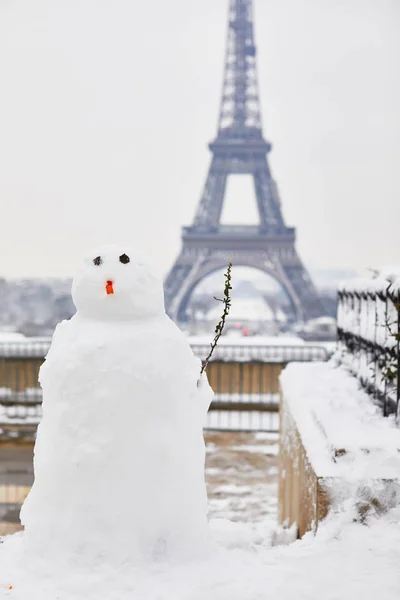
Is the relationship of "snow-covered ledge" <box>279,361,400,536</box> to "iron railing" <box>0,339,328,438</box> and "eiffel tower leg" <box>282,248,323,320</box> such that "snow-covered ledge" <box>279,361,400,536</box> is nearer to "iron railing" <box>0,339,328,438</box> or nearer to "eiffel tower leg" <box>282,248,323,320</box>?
"iron railing" <box>0,339,328,438</box>

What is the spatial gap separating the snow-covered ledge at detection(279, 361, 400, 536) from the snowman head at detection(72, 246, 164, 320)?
3.21 ft

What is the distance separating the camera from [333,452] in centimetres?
269

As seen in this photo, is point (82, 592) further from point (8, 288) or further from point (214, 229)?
point (8, 288)

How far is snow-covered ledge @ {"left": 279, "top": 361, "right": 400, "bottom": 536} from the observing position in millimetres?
2537

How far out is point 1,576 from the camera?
7.52 ft

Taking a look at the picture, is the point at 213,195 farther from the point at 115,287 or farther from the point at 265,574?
the point at 265,574

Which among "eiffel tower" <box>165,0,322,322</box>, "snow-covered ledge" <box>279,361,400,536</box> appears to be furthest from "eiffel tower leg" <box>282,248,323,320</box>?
"snow-covered ledge" <box>279,361,400,536</box>

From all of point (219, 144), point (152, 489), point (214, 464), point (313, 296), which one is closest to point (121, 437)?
point (152, 489)

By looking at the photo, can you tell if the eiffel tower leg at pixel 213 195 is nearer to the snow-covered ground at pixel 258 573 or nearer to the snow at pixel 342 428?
the snow at pixel 342 428

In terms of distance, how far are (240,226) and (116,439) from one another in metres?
21.1

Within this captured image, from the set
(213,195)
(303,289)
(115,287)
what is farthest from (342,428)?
(213,195)

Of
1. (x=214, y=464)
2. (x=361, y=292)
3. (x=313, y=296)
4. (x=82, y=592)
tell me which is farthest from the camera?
(x=313, y=296)

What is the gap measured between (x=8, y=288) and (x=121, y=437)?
2294 cm

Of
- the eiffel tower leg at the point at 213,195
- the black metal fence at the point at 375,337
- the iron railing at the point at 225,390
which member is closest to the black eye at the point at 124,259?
the black metal fence at the point at 375,337
